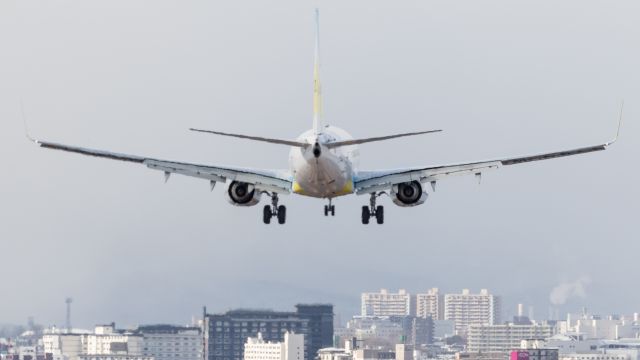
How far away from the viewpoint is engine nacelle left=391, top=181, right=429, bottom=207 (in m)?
122

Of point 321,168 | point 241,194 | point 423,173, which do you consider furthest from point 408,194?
point 321,168

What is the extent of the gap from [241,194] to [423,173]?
40.5 feet

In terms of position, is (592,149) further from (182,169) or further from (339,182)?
(182,169)

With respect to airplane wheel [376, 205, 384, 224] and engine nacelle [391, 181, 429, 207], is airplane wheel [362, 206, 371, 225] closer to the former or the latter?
airplane wheel [376, 205, 384, 224]

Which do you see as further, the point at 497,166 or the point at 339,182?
the point at 497,166

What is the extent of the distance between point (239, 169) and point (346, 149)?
7361 mm

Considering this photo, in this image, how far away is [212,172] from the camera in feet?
398

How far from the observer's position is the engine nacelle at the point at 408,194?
121688 mm

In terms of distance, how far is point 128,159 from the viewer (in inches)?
4712

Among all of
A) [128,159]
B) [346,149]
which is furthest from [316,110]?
[128,159]

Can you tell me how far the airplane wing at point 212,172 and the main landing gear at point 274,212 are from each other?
10.0ft

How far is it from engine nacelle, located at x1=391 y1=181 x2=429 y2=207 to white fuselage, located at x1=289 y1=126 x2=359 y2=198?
217 inches

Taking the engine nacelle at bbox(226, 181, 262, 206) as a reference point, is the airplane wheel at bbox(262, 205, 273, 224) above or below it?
below

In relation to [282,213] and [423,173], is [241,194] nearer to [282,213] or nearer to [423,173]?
[282,213]
